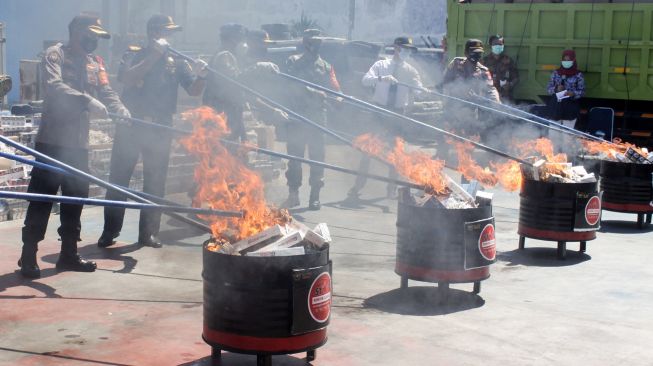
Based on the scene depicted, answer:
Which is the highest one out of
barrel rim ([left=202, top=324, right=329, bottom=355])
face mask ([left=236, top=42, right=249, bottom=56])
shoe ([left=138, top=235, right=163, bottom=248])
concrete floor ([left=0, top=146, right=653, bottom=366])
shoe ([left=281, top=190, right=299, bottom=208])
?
face mask ([left=236, top=42, right=249, bottom=56])

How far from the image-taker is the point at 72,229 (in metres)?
7.58

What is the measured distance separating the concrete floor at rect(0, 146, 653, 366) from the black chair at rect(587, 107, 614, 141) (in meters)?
6.54

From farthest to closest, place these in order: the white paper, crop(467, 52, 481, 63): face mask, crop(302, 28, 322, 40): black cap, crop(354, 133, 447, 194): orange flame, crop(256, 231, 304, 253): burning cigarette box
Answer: the white paper → crop(467, 52, 481, 63): face mask → crop(302, 28, 322, 40): black cap → crop(354, 133, 447, 194): orange flame → crop(256, 231, 304, 253): burning cigarette box

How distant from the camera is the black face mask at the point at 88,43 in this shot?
7645mm

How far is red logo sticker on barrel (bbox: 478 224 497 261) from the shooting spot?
22.7 ft

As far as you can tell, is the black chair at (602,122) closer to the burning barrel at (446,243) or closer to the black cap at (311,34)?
the black cap at (311,34)

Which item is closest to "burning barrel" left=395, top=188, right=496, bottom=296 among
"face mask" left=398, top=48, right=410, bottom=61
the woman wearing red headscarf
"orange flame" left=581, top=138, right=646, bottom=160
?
"orange flame" left=581, top=138, right=646, bottom=160

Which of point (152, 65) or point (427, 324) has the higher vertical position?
point (152, 65)

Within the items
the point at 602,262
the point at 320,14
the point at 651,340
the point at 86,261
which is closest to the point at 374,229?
the point at 602,262

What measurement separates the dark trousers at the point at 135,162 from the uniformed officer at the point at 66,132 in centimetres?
91

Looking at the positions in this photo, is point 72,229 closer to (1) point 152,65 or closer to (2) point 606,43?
(1) point 152,65

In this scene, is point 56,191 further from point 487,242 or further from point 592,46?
point 592,46

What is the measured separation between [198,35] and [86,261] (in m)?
25.9

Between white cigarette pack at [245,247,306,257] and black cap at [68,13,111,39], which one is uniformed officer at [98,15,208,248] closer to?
black cap at [68,13,111,39]
